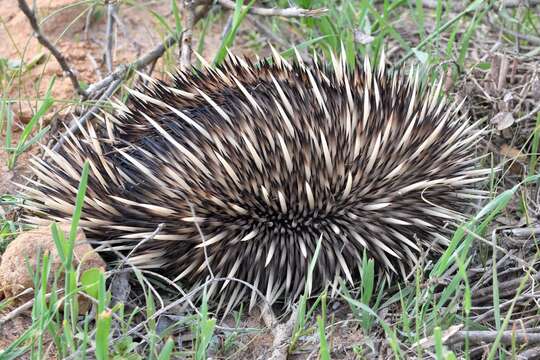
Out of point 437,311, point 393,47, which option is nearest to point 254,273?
point 437,311

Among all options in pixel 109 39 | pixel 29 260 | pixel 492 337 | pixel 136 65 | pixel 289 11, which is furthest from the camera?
pixel 109 39

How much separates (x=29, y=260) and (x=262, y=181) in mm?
663

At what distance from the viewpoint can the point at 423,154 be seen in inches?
95.2

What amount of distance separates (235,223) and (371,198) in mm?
407

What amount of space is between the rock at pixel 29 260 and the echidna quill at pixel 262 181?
3.3 inches

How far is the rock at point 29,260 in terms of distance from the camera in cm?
213

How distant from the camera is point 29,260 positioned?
214 centimetres

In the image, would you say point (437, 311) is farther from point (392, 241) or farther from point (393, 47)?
point (393, 47)

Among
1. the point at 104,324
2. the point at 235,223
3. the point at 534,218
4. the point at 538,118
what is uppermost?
the point at 104,324

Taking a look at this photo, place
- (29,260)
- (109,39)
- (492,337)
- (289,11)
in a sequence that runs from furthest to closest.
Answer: (109,39), (289,11), (29,260), (492,337)

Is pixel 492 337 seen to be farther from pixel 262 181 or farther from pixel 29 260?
pixel 29 260

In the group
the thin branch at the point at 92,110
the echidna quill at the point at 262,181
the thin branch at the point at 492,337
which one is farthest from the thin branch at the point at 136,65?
the thin branch at the point at 492,337

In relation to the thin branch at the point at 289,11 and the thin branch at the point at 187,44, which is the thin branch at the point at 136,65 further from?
the thin branch at the point at 289,11

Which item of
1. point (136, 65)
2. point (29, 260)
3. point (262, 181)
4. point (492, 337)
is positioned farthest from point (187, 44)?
point (492, 337)
